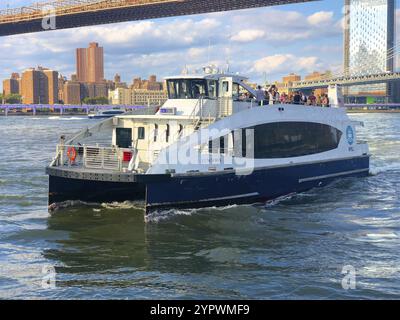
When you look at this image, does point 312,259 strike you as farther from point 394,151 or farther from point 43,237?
point 394,151

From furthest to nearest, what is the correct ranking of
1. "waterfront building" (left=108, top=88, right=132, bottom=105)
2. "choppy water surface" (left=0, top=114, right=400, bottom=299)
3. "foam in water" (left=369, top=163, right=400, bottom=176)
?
"waterfront building" (left=108, top=88, right=132, bottom=105) → "foam in water" (left=369, top=163, right=400, bottom=176) → "choppy water surface" (left=0, top=114, right=400, bottom=299)

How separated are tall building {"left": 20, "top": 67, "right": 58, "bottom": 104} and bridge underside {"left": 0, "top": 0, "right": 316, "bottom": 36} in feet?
339

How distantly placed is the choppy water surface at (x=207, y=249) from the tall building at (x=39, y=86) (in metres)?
169

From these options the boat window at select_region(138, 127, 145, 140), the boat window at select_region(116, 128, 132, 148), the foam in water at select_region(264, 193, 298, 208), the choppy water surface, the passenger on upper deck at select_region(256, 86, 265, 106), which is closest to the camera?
the choppy water surface

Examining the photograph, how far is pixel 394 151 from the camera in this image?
1177 inches

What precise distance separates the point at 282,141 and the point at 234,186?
2.28 metres

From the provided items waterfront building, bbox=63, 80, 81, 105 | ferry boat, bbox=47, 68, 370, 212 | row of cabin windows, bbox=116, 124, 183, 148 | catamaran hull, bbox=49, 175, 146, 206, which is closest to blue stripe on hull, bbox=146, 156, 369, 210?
ferry boat, bbox=47, 68, 370, 212

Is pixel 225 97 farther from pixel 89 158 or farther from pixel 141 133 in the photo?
pixel 89 158

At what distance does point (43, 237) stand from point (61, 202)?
2332 mm

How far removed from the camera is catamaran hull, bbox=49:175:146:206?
1352 cm

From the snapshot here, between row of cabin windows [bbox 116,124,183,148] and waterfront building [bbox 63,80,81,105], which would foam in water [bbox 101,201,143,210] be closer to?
row of cabin windows [bbox 116,124,183,148]

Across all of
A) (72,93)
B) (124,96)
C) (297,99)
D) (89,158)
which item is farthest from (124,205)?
(72,93)

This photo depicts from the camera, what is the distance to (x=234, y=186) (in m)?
13.5

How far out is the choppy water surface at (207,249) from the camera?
843 cm
